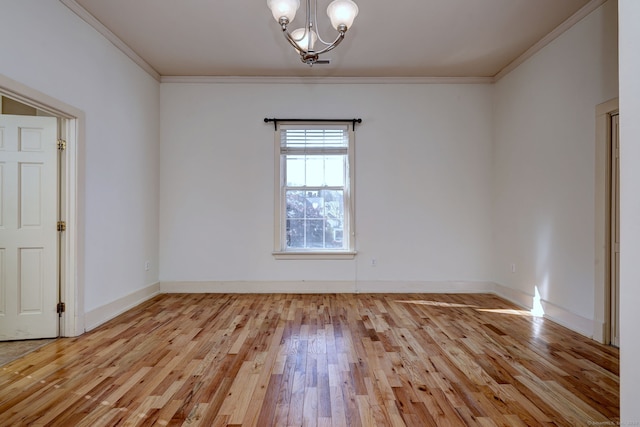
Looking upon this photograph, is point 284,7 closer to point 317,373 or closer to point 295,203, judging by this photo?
point 317,373

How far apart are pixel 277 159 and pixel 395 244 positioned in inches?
81.6

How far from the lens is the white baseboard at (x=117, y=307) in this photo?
339cm

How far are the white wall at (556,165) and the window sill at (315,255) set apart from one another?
2099 mm

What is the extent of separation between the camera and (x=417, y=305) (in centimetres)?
425

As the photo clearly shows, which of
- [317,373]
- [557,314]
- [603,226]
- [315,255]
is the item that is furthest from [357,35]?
[557,314]

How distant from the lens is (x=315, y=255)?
488cm

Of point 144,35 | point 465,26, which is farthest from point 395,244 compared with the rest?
point 144,35

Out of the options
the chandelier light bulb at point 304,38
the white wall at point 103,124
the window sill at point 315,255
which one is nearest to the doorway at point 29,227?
the white wall at point 103,124

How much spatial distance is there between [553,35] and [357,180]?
8.91 feet

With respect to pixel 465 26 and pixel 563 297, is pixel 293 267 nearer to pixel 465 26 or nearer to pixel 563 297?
pixel 563 297

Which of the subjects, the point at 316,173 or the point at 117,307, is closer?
the point at 117,307
